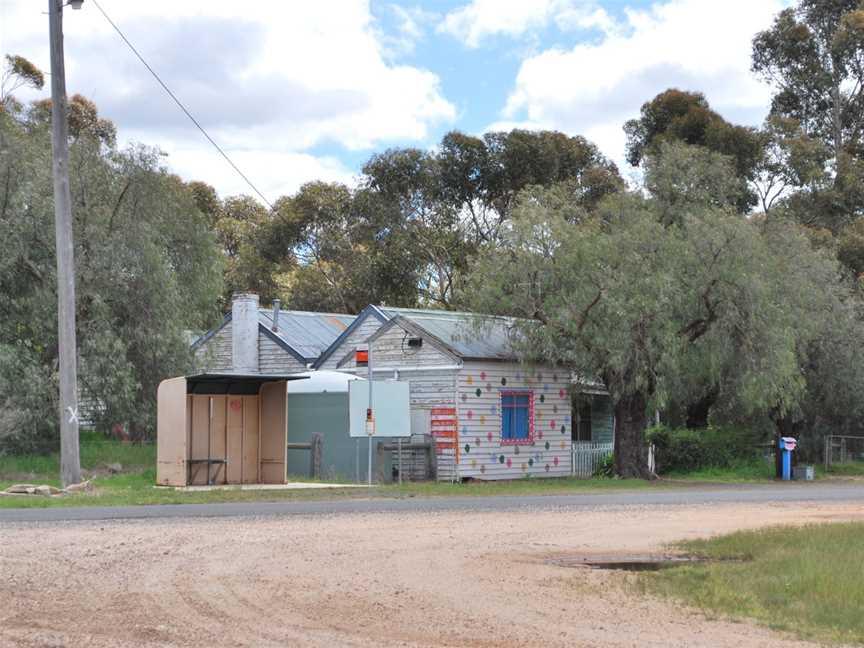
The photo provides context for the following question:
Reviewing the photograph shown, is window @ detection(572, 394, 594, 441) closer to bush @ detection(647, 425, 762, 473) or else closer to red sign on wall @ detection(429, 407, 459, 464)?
bush @ detection(647, 425, 762, 473)

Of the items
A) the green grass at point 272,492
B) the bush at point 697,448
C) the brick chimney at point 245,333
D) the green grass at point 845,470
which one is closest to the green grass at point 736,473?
the bush at point 697,448

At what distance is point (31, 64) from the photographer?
50.2 metres

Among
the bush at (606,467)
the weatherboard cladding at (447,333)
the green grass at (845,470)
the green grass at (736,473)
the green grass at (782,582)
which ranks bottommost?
the green grass at (845,470)

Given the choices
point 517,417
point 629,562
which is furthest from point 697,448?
point 629,562

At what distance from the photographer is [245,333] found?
3638 cm

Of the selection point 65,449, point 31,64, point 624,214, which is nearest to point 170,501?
point 65,449

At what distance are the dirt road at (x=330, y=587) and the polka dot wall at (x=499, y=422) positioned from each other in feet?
44.0

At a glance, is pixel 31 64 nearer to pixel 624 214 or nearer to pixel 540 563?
pixel 624 214

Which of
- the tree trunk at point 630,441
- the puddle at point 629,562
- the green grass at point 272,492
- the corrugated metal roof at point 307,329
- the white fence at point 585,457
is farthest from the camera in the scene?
the corrugated metal roof at point 307,329

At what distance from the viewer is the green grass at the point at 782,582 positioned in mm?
9742

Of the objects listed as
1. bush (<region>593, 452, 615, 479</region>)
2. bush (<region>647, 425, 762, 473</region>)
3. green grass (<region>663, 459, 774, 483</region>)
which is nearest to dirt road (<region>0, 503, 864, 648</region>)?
bush (<region>593, 452, 615, 479</region>)

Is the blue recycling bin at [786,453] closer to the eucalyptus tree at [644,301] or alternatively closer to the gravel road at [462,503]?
the eucalyptus tree at [644,301]

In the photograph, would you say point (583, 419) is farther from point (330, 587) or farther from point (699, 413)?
point (330, 587)

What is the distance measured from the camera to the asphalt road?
1789cm
